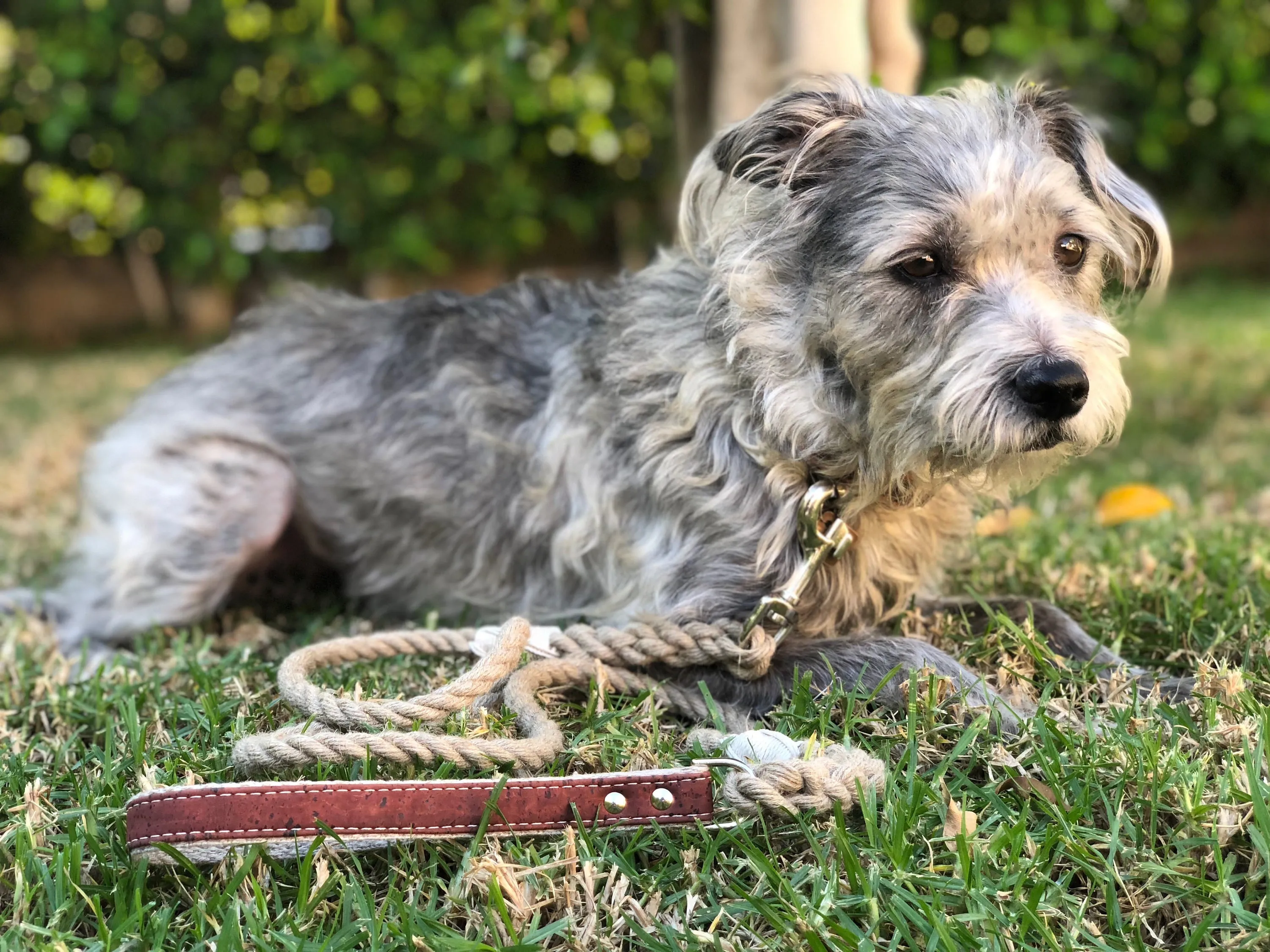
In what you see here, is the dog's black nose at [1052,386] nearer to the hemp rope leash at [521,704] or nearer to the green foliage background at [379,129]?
the hemp rope leash at [521,704]

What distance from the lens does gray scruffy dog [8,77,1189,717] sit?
8.27ft

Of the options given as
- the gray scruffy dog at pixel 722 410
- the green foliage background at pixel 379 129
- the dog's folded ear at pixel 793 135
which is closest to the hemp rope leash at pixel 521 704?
the gray scruffy dog at pixel 722 410

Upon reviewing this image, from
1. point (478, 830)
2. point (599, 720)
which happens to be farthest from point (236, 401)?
point (478, 830)

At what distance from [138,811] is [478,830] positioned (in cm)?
61

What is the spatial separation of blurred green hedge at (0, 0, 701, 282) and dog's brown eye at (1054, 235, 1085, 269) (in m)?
8.01

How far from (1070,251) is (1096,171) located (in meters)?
0.33

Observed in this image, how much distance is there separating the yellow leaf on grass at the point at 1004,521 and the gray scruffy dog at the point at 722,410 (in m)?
0.76

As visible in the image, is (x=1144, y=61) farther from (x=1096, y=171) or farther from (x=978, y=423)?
(x=978, y=423)

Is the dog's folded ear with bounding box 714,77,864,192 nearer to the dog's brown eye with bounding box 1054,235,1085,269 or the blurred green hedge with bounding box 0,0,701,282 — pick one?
the dog's brown eye with bounding box 1054,235,1085,269

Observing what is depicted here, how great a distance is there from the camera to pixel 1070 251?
8.74ft

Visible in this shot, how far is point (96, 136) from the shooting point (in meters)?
12.5

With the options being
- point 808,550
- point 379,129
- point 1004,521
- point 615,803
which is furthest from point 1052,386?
point 379,129

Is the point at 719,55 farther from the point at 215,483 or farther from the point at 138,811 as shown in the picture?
the point at 138,811

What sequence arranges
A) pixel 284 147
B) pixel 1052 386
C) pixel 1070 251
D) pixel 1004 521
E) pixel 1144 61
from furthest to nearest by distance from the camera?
1. pixel 284 147
2. pixel 1144 61
3. pixel 1004 521
4. pixel 1070 251
5. pixel 1052 386
